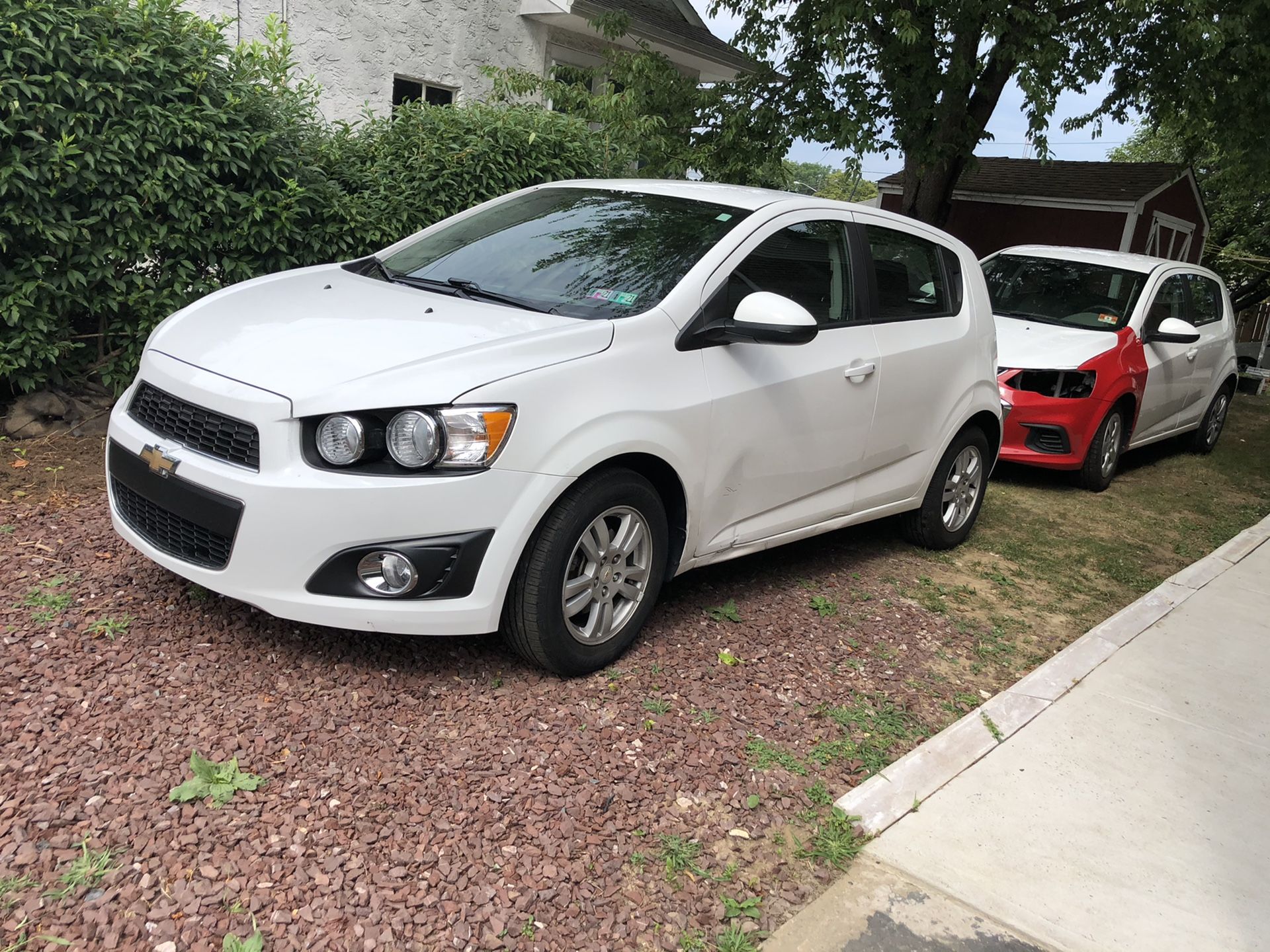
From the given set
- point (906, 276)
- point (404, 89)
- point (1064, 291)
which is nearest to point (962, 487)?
point (906, 276)

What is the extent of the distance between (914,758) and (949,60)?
1014 centimetres

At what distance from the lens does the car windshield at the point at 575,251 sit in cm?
404

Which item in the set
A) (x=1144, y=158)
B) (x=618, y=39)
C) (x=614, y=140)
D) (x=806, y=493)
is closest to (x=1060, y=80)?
(x=618, y=39)

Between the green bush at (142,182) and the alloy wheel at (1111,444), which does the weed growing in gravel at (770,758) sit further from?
the alloy wheel at (1111,444)

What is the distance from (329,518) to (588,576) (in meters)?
0.94

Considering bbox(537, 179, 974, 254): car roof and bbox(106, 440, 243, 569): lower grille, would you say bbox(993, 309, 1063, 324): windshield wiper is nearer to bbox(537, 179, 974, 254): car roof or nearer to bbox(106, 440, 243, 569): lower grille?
bbox(537, 179, 974, 254): car roof

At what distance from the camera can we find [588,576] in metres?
3.71

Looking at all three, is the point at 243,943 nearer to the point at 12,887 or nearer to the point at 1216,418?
the point at 12,887

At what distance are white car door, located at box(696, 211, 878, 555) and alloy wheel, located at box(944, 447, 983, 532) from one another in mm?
1147

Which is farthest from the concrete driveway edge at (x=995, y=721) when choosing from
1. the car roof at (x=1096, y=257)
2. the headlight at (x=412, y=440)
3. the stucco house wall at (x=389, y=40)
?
the stucco house wall at (x=389, y=40)

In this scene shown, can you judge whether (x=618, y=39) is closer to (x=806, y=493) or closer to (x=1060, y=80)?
(x=1060, y=80)

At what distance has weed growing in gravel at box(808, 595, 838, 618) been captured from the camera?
191 inches

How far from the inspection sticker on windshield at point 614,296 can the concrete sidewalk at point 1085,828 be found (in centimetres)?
190

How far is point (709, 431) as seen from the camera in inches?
156
